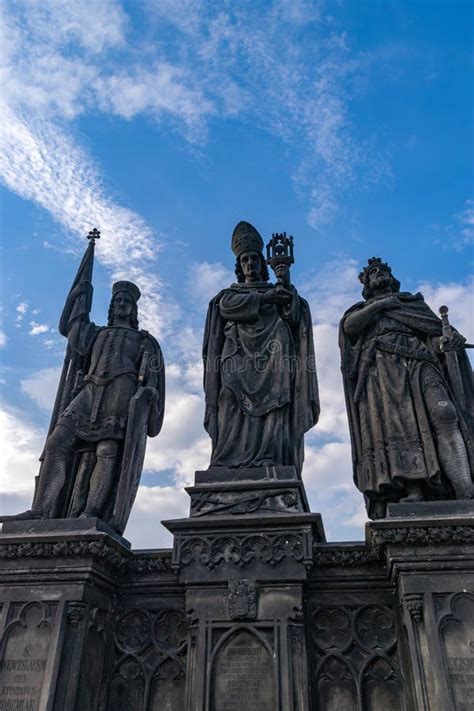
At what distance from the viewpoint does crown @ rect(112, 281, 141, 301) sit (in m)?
11.0

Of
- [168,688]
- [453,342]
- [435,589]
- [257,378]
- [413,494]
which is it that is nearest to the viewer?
[435,589]

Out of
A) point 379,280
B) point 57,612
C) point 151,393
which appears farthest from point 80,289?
point 57,612

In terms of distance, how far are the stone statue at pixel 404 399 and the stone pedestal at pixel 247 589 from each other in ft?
3.75

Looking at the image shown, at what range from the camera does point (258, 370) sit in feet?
30.7

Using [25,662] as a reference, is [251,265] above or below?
above

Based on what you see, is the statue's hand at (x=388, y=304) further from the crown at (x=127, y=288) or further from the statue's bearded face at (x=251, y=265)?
the crown at (x=127, y=288)

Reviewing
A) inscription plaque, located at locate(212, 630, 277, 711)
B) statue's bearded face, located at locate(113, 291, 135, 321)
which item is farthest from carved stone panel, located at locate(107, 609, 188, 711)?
statue's bearded face, located at locate(113, 291, 135, 321)

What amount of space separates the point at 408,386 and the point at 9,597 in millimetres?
5679

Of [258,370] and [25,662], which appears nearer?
[25,662]

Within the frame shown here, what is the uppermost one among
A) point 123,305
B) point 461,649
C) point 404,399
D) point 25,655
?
point 123,305

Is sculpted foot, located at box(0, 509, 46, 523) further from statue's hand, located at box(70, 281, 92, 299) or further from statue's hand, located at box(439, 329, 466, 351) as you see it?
statue's hand, located at box(439, 329, 466, 351)

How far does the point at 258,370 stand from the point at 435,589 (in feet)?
12.8

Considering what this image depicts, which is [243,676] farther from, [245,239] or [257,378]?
[245,239]

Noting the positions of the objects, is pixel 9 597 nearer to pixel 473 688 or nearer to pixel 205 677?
pixel 205 677
